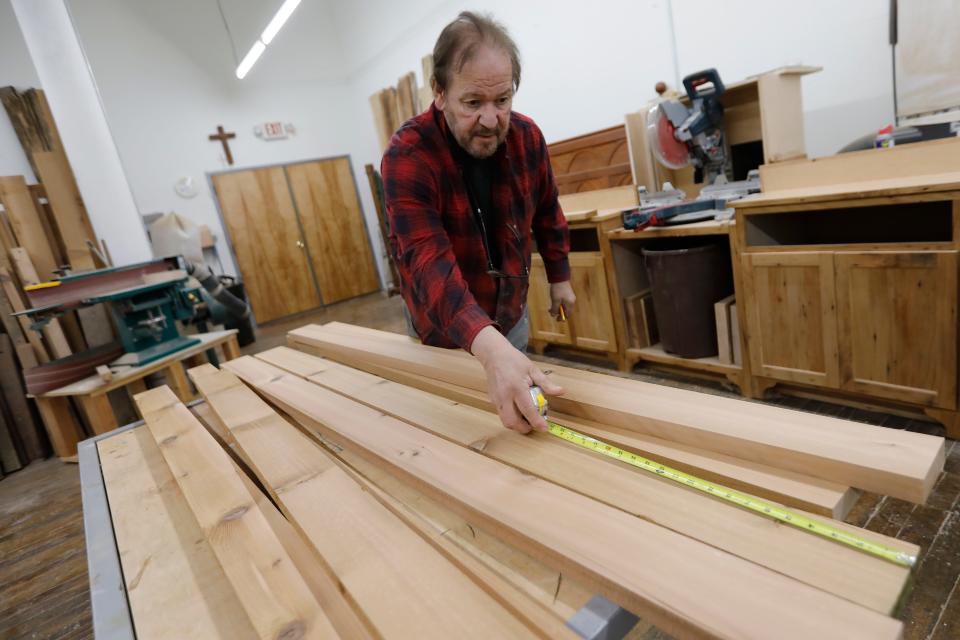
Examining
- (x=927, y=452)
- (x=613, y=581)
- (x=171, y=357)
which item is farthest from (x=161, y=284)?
(x=927, y=452)

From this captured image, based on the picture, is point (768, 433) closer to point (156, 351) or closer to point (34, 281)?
point (156, 351)

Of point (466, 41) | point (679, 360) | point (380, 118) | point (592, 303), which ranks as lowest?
point (679, 360)

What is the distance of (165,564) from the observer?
778 mm

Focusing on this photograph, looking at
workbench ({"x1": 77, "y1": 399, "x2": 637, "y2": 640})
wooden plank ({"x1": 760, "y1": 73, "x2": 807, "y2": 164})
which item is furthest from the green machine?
wooden plank ({"x1": 760, "y1": 73, "x2": 807, "y2": 164})

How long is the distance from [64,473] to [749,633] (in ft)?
Answer: 13.4

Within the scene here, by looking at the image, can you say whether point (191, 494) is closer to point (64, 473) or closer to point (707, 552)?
point (707, 552)

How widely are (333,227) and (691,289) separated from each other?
19.5 ft

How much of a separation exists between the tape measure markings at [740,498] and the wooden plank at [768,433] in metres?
0.07

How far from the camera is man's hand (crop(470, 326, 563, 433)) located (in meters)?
0.85

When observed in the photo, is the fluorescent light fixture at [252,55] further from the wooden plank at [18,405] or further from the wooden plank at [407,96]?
the wooden plank at [18,405]

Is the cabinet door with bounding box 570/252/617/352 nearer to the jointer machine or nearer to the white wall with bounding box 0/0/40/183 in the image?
the jointer machine

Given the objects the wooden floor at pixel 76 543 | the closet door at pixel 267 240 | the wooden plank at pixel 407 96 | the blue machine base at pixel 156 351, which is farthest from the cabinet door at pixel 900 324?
the closet door at pixel 267 240

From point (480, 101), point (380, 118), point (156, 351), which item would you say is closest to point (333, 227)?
point (380, 118)

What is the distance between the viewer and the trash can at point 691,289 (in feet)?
8.61
